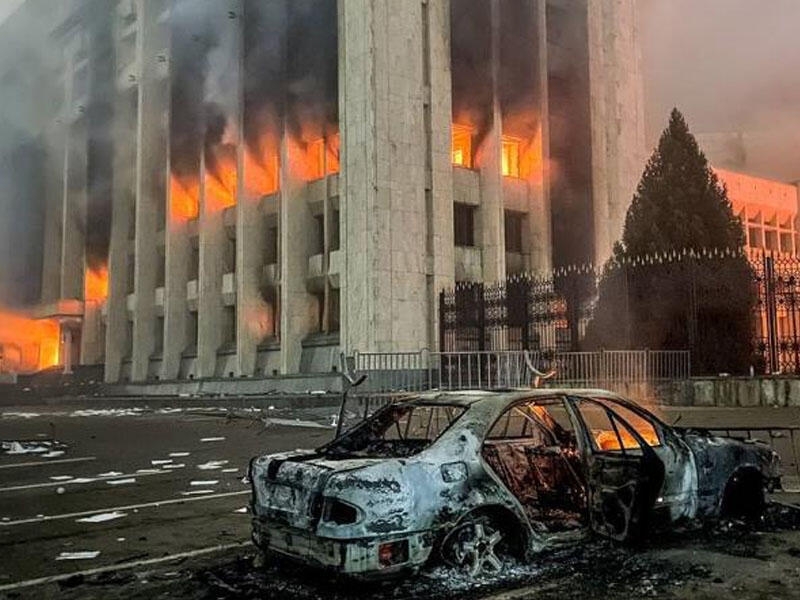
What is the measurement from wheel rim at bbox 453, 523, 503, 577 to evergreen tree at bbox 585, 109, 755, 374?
14.3 metres

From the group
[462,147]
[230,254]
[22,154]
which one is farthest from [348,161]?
[22,154]

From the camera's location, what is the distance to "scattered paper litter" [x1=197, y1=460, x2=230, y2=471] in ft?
35.3

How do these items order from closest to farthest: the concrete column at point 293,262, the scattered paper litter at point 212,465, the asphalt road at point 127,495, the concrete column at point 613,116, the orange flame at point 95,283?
1. the asphalt road at point 127,495
2. the scattered paper litter at point 212,465
3. the concrete column at point 293,262
4. the concrete column at point 613,116
5. the orange flame at point 95,283

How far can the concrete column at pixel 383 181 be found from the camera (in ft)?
74.7

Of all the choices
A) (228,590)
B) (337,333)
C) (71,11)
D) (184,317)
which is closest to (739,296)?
(337,333)

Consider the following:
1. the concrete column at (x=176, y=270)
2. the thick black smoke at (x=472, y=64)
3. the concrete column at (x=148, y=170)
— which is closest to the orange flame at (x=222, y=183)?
the concrete column at (x=176, y=270)

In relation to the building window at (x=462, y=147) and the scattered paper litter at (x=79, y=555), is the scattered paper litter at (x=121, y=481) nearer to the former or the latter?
the scattered paper litter at (x=79, y=555)

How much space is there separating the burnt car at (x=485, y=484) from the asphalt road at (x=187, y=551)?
0.22 metres

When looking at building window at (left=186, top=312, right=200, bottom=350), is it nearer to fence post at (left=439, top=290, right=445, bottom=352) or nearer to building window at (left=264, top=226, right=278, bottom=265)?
building window at (left=264, top=226, right=278, bottom=265)

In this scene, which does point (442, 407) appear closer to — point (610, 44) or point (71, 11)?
point (610, 44)

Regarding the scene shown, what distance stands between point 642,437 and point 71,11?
39653mm

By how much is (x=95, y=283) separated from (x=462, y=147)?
2375 centimetres

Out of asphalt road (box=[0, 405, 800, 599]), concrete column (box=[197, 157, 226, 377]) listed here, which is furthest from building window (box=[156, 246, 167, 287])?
asphalt road (box=[0, 405, 800, 599])

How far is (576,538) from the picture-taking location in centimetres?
525
